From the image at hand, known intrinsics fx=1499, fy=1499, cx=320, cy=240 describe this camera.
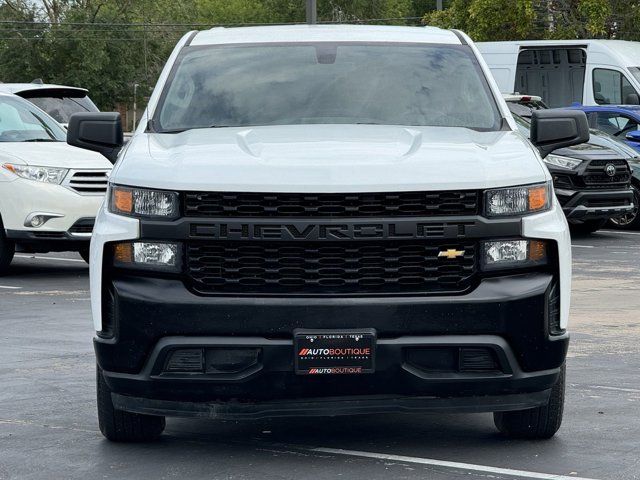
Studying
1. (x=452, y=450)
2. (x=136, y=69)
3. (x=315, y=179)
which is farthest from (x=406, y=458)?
(x=136, y=69)

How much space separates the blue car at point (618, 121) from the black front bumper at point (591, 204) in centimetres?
250

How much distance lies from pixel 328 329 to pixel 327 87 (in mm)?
1837

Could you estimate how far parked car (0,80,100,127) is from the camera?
19.2 metres

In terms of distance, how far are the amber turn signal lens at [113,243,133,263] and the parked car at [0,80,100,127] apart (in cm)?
1303

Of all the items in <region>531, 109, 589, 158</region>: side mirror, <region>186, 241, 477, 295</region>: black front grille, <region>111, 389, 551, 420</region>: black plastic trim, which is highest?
<region>531, 109, 589, 158</region>: side mirror

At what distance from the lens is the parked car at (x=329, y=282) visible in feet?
19.7

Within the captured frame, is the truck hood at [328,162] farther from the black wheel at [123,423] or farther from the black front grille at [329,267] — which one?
the black wheel at [123,423]

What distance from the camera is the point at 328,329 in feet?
19.6

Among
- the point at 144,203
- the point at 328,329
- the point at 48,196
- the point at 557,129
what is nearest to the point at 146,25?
the point at 48,196

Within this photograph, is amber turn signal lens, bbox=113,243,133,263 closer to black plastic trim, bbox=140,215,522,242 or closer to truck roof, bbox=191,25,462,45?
black plastic trim, bbox=140,215,522,242

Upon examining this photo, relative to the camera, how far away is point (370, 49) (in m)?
7.73

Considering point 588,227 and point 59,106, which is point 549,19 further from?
point 59,106

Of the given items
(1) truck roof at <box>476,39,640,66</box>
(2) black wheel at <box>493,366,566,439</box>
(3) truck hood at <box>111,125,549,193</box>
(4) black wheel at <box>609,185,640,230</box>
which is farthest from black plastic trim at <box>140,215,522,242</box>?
(1) truck roof at <box>476,39,640,66</box>

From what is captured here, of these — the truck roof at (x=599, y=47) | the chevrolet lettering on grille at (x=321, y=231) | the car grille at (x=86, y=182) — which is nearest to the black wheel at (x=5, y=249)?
the car grille at (x=86, y=182)
